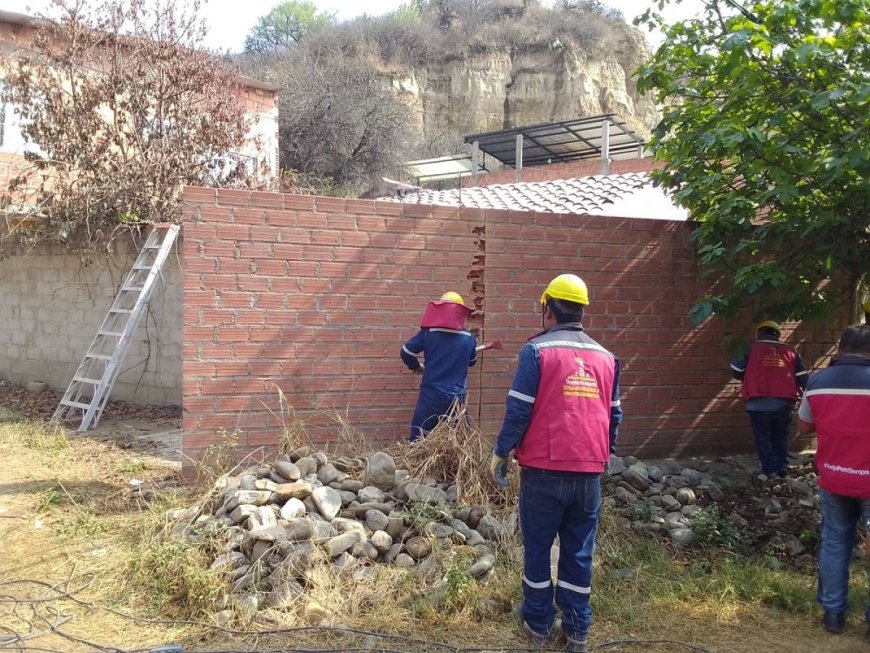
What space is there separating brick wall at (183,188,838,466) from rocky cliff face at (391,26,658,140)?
31421 mm

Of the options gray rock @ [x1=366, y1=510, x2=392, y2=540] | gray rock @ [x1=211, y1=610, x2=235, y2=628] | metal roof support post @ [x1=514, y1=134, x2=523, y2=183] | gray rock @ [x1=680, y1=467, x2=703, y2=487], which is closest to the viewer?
gray rock @ [x1=211, y1=610, x2=235, y2=628]

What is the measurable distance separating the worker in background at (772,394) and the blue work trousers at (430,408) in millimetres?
2943

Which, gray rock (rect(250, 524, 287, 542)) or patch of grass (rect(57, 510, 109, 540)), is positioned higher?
gray rock (rect(250, 524, 287, 542))

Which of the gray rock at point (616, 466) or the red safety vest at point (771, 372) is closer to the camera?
the gray rock at point (616, 466)

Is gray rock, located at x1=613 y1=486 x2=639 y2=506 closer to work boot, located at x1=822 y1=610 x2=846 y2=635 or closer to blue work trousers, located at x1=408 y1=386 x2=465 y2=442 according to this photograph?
blue work trousers, located at x1=408 y1=386 x2=465 y2=442

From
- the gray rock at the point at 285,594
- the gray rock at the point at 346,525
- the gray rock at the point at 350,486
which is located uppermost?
the gray rock at the point at 350,486

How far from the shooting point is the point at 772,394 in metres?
6.88

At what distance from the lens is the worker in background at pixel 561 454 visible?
3715 mm

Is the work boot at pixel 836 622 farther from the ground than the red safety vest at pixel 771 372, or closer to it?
closer to it

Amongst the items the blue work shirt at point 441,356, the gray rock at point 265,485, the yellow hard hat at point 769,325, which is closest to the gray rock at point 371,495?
the gray rock at point 265,485

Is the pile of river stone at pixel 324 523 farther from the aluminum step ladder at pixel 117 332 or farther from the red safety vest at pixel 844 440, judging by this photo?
the aluminum step ladder at pixel 117 332

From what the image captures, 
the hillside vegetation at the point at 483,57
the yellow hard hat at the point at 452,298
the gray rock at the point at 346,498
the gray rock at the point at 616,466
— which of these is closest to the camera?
the gray rock at the point at 346,498

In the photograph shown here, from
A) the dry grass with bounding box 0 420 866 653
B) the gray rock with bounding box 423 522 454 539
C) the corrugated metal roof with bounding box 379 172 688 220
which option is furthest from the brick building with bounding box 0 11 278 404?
the gray rock with bounding box 423 522 454 539

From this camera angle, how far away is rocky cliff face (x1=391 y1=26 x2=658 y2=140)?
3753 centimetres
